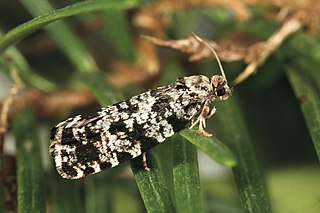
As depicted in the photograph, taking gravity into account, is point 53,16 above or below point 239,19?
below

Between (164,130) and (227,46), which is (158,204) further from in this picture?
(227,46)

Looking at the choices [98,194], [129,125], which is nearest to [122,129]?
[129,125]

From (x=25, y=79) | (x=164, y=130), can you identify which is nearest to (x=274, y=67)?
(x=164, y=130)

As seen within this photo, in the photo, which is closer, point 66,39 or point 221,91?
point 221,91

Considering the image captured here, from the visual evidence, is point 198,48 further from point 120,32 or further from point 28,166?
point 28,166

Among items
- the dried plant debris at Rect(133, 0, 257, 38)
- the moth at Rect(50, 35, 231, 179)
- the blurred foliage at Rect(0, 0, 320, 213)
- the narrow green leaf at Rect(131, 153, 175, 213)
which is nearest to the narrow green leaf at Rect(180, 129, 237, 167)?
the blurred foliage at Rect(0, 0, 320, 213)

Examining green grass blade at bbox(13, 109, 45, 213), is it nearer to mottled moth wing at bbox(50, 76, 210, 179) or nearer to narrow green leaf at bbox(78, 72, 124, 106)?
mottled moth wing at bbox(50, 76, 210, 179)
